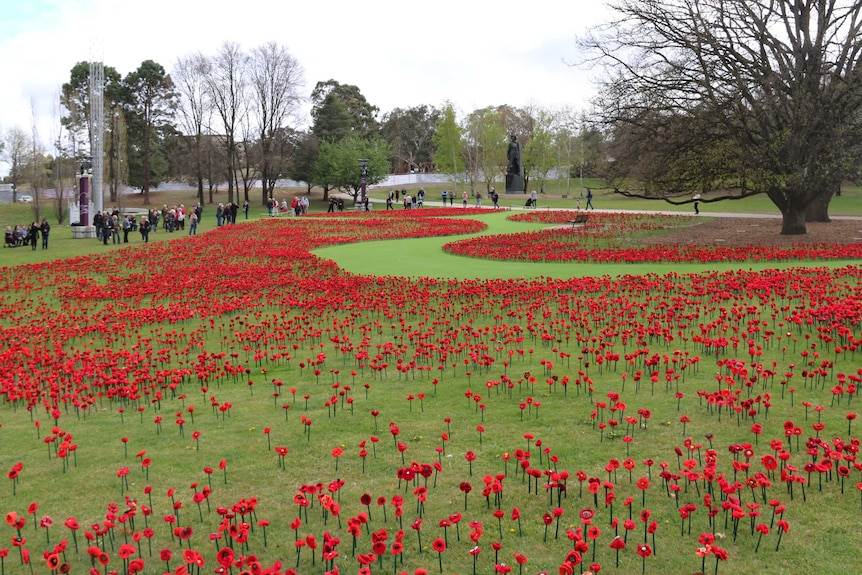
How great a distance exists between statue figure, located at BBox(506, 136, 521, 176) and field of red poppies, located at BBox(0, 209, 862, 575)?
51.3 metres

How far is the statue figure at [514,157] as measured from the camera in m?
64.6

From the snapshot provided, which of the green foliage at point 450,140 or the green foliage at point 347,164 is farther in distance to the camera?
the green foliage at point 450,140

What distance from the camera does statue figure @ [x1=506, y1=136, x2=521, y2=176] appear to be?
64.6m

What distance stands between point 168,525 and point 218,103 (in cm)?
7066

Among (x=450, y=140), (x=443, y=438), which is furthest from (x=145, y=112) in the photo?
(x=443, y=438)

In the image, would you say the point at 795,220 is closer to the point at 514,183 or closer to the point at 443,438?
the point at 443,438

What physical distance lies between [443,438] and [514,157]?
62.1 meters

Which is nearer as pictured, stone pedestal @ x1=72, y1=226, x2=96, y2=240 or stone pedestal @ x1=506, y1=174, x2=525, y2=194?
stone pedestal @ x1=72, y1=226, x2=96, y2=240

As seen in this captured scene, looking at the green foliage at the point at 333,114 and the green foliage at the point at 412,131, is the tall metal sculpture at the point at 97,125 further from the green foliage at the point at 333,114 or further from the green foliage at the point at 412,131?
the green foliage at the point at 412,131

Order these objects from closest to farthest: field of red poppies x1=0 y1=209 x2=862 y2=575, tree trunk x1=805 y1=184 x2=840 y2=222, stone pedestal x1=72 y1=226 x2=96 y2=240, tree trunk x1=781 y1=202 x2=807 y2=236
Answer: field of red poppies x1=0 y1=209 x2=862 y2=575 < tree trunk x1=781 y1=202 x2=807 y2=236 < tree trunk x1=805 y1=184 x2=840 y2=222 < stone pedestal x1=72 y1=226 x2=96 y2=240

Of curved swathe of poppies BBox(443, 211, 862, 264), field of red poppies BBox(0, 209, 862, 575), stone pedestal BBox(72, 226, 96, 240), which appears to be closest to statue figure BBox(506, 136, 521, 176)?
curved swathe of poppies BBox(443, 211, 862, 264)

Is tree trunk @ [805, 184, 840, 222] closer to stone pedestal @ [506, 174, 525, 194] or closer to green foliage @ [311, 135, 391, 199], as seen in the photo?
stone pedestal @ [506, 174, 525, 194]

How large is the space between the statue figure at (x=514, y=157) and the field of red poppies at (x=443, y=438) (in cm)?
5134

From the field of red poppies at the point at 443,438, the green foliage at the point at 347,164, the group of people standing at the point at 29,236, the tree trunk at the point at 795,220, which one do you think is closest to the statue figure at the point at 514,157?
the green foliage at the point at 347,164
